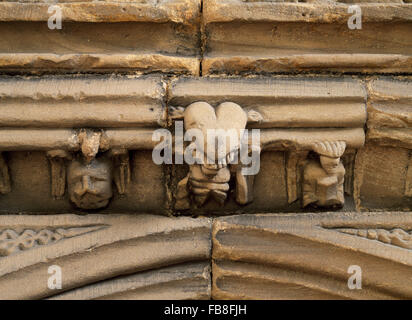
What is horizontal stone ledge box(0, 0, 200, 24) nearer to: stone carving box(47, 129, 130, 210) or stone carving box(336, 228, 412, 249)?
stone carving box(47, 129, 130, 210)

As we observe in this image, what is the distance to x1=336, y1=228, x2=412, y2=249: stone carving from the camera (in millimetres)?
1660

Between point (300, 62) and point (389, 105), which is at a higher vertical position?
point (300, 62)

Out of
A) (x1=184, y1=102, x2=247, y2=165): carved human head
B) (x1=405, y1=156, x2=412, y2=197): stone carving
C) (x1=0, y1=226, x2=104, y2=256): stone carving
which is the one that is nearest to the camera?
(x1=184, y1=102, x2=247, y2=165): carved human head

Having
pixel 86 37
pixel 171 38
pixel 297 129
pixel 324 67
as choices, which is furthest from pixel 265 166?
pixel 86 37

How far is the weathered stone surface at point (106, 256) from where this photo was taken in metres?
1.59

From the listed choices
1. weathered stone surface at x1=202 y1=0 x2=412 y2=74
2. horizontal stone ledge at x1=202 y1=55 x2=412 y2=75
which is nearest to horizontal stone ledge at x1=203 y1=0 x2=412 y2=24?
weathered stone surface at x1=202 y1=0 x2=412 y2=74

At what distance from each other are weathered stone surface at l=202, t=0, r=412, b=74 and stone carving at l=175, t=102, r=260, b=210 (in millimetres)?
211

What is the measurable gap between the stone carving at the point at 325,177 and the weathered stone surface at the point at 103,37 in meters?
0.53

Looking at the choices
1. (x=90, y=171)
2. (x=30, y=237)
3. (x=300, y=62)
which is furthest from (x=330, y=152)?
(x=30, y=237)

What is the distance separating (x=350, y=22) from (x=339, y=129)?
38cm

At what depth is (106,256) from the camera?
163cm

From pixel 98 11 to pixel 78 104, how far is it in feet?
1.07

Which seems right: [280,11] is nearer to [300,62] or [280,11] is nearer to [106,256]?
[300,62]

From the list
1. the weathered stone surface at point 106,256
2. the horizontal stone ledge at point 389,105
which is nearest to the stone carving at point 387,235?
the horizontal stone ledge at point 389,105
